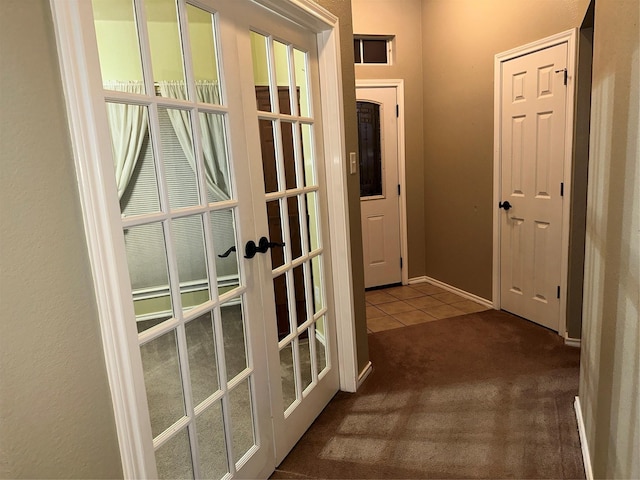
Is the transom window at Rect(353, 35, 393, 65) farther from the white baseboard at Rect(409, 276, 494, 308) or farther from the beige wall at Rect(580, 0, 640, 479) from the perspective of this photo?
the beige wall at Rect(580, 0, 640, 479)

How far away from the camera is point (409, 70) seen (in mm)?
4207

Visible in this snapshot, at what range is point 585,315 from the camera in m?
1.96

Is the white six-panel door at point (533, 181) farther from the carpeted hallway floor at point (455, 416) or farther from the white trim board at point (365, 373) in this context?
the white trim board at point (365, 373)

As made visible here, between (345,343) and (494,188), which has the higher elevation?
(494,188)

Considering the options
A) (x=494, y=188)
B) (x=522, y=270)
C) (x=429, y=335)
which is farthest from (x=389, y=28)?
(x=429, y=335)

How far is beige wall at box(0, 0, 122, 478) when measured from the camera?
0.89 m

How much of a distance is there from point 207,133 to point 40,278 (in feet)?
2.56

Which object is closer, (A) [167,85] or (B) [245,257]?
(A) [167,85]

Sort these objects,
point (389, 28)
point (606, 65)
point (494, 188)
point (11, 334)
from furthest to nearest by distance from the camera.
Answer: point (389, 28) → point (494, 188) → point (606, 65) → point (11, 334)

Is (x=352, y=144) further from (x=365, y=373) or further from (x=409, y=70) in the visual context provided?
(x=409, y=70)

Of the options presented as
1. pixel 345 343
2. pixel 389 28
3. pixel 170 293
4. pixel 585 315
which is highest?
pixel 389 28

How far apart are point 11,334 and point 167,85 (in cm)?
84

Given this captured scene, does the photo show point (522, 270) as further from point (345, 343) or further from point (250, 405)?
A: point (250, 405)

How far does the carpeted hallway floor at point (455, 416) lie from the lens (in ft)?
6.26
